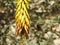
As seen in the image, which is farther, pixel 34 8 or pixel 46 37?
pixel 34 8

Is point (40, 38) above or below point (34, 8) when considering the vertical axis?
below

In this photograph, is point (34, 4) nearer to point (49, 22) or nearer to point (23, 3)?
point (49, 22)

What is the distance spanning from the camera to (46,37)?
5684 millimetres

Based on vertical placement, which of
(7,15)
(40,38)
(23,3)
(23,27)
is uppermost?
(23,3)

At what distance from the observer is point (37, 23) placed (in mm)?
6078

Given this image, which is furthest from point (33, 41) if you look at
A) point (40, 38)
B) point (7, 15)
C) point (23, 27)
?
point (23, 27)

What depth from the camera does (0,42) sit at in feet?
18.0

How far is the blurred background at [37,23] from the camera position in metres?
5.58

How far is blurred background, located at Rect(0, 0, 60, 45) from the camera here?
558cm

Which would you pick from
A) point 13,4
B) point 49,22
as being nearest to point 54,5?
point 49,22

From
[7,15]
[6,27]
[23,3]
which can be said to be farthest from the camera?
[7,15]

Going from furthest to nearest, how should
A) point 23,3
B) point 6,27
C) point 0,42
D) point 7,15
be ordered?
point 7,15 → point 6,27 → point 0,42 → point 23,3

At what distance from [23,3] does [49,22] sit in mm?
3128

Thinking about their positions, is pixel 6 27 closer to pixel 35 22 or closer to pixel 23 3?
pixel 35 22
